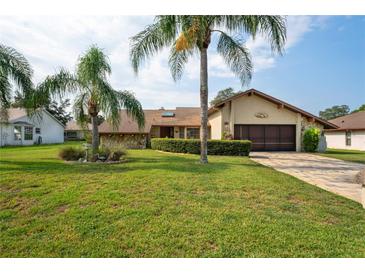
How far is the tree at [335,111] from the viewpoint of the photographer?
71.8 metres

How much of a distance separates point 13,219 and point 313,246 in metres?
5.16

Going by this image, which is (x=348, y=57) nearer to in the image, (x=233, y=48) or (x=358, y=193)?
(x=233, y=48)

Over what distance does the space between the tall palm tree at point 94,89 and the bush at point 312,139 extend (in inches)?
569

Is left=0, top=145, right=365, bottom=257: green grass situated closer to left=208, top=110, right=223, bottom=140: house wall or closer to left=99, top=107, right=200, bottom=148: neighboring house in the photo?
left=208, top=110, right=223, bottom=140: house wall

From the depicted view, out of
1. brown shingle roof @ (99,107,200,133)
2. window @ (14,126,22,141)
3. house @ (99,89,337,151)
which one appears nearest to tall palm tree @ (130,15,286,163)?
house @ (99,89,337,151)

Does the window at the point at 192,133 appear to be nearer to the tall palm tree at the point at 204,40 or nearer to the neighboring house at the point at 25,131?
the tall palm tree at the point at 204,40

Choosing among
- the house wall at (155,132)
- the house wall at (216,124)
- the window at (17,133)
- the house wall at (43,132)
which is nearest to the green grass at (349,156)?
the house wall at (216,124)

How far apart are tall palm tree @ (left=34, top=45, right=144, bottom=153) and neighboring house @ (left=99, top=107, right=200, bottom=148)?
8.62 metres

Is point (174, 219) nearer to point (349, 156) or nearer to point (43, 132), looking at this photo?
point (349, 156)

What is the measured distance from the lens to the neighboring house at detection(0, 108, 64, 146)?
24.1 metres

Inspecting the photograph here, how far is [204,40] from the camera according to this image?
31.0 feet

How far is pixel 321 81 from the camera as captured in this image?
12.5 meters


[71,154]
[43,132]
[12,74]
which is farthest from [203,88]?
[43,132]

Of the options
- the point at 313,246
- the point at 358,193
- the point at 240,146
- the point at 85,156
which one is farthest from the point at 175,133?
the point at 313,246
